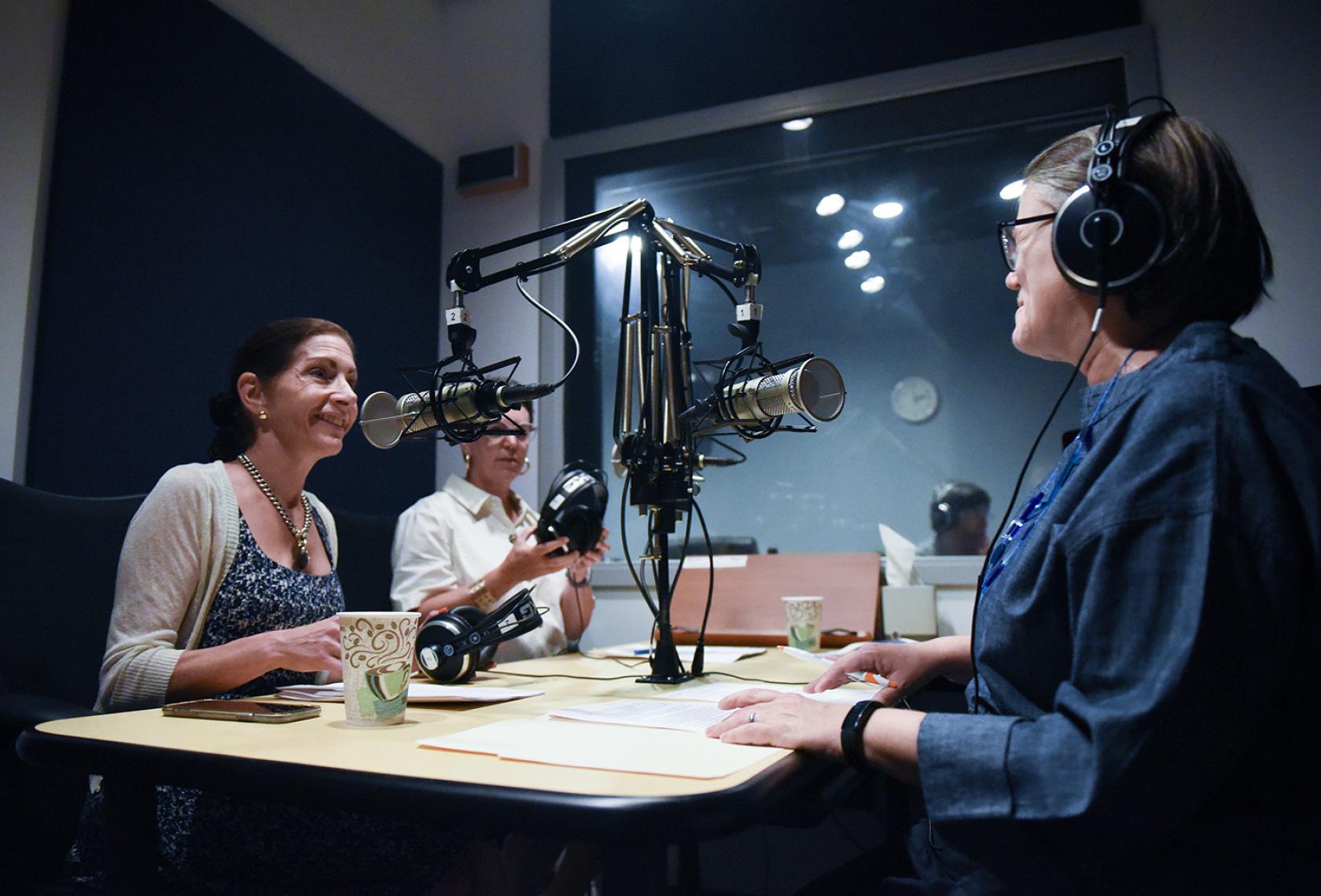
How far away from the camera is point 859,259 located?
300 cm

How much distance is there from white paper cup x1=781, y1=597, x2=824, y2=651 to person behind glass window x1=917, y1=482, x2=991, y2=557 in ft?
2.86

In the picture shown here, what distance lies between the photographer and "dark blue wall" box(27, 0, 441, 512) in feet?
6.35

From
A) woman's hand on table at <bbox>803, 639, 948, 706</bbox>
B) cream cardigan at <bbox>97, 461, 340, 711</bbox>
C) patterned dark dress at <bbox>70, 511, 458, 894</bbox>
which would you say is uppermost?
cream cardigan at <bbox>97, 461, 340, 711</bbox>

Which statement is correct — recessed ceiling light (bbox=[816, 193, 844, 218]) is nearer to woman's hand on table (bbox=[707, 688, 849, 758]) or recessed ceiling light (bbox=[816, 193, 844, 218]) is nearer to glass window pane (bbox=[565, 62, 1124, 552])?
glass window pane (bbox=[565, 62, 1124, 552])

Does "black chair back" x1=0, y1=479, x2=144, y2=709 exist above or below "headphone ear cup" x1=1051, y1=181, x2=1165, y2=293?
below

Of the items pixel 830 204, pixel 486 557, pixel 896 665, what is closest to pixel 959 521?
pixel 830 204

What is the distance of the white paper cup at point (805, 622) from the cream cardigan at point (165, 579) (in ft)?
3.83

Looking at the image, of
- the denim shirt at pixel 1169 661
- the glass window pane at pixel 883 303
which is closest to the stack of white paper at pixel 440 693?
the denim shirt at pixel 1169 661

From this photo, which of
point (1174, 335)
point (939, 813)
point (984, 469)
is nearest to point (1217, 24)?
point (984, 469)

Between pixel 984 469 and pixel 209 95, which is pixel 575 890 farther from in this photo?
pixel 209 95

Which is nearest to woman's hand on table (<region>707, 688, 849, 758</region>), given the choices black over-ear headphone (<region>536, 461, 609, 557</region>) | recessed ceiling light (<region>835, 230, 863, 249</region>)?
black over-ear headphone (<region>536, 461, 609, 557</region>)

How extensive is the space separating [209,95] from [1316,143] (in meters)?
3.16

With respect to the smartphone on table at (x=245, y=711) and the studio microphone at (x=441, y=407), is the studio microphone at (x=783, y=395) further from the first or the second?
the smartphone on table at (x=245, y=711)

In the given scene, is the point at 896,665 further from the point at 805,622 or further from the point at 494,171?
the point at 494,171
